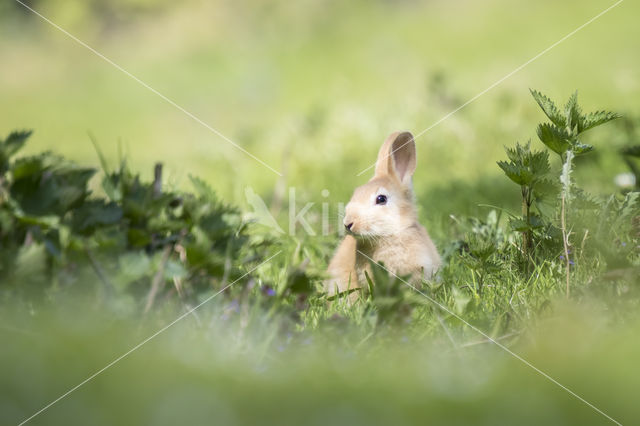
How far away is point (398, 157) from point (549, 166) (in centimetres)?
85

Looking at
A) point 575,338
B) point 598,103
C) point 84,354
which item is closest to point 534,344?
point 575,338

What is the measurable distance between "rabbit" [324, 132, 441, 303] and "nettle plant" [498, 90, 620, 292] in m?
0.48

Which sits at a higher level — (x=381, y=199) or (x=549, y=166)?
(x=549, y=166)

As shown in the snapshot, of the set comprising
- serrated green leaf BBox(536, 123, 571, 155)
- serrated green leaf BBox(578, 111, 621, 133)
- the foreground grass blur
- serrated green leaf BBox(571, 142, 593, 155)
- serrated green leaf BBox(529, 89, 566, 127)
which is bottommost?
the foreground grass blur

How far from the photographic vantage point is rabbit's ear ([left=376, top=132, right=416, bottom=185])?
330 centimetres

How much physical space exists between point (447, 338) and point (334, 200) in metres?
2.82

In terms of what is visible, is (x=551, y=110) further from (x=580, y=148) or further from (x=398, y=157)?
(x=398, y=157)

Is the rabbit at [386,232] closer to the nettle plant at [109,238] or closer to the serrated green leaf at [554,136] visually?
the serrated green leaf at [554,136]

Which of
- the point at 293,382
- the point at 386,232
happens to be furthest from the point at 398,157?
the point at 293,382

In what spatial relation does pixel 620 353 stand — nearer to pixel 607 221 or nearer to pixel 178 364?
pixel 178 364

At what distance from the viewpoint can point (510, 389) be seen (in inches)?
54.3

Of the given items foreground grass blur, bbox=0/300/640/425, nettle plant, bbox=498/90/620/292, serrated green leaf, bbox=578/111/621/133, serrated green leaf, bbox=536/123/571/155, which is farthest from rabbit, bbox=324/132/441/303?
foreground grass blur, bbox=0/300/640/425

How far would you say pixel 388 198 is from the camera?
3.20 metres

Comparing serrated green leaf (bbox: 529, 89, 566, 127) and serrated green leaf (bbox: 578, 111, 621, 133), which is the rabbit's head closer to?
serrated green leaf (bbox: 529, 89, 566, 127)
